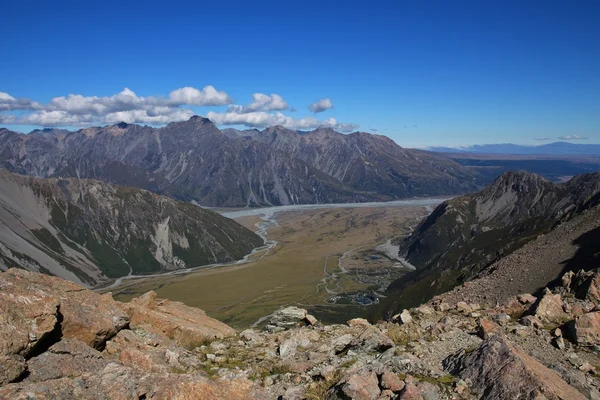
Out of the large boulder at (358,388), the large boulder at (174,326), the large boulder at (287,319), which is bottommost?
the large boulder at (287,319)

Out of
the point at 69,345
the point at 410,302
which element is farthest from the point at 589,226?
the point at 410,302

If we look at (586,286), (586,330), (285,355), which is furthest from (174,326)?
(586,286)

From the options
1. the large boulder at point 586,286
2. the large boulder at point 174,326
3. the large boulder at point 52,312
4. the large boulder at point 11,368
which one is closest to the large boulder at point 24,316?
the large boulder at point 52,312

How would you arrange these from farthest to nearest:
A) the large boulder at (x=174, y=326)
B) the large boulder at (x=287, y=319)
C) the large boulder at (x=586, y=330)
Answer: the large boulder at (x=287, y=319) < the large boulder at (x=174, y=326) < the large boulder at (x=586, y=330)

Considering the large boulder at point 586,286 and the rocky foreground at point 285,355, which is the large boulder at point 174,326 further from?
the large boulder at point 586,286

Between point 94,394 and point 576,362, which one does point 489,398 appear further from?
point 94,394

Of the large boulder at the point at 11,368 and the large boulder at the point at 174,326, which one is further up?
the large boulder at the point at 11,368
